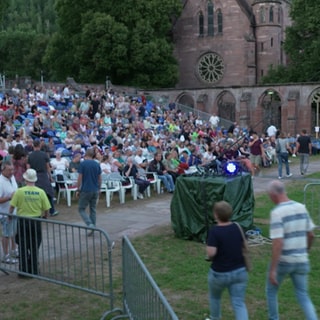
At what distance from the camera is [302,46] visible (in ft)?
153

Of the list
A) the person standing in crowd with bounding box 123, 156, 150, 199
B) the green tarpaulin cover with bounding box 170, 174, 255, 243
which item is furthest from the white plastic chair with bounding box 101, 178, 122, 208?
the green tarpaulin cover with bounding box 170, 174, 255, 243

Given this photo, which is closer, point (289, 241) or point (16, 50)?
point (289, 241)

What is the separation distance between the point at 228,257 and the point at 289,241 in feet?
2.45

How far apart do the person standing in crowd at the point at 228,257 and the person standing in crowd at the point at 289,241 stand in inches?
15.2

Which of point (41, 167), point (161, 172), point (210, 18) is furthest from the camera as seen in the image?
point (210, 18)

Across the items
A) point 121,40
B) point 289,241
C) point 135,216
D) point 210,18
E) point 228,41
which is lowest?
point 135,216

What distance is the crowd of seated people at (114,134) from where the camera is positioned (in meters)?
17.5

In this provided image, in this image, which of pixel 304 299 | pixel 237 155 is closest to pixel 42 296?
pixel 304 299

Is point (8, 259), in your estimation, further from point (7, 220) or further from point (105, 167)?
point (105, 167)

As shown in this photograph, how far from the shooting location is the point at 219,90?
137 ft

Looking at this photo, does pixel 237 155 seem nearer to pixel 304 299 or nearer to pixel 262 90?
pixel 304 299

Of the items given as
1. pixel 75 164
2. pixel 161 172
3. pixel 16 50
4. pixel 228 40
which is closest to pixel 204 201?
pixel 75 164

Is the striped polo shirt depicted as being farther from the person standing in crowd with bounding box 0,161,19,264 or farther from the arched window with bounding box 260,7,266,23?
the arched window with bounding box 260,7,266,23

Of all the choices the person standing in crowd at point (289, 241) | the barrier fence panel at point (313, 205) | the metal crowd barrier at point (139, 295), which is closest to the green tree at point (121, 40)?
the barrier fence panel at point (313, 205)
